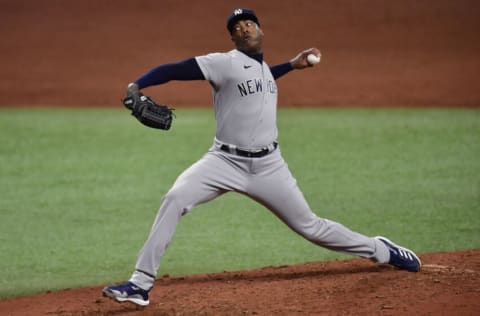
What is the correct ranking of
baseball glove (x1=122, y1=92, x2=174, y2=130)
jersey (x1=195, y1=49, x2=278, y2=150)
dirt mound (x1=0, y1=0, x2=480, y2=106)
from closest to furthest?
baseball glove (x1=122, y1=92, x2=174, y2=130) → jersey (x1=195, y1=49, x2=278, y2=150) → dirt mound (x1=0, y1=0, x2=480, y2=106)

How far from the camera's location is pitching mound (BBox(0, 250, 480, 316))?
17.9ft

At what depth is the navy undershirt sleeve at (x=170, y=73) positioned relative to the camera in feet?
18.0

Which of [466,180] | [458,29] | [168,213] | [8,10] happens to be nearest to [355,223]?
[466,180]

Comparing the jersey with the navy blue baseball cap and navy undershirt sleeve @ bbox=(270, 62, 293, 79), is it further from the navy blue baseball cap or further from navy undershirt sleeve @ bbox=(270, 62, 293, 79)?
navy undershirt sleeve @ bbox=(270, 62, 293, 79)

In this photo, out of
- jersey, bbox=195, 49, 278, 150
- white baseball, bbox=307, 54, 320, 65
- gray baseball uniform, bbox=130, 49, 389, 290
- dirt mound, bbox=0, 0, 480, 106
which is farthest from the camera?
dirt mound, bbox=0, 0, 480, 106

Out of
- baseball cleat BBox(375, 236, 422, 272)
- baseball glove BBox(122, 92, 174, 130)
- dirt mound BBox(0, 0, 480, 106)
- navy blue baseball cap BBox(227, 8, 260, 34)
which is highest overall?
dirt mound BBox(0, 0, 480, 106)

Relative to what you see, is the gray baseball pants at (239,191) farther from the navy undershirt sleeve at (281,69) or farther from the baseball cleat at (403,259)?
the navy undershirt sleeve at (281,69)

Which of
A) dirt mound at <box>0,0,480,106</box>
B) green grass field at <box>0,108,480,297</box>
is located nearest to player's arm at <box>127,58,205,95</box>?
green grass field at <box>0,108,480,297</box>

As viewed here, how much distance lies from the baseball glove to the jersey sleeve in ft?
1.18

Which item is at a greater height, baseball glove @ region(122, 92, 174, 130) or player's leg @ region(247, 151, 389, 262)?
baseball glove @ region(122, 92, 174, 130)

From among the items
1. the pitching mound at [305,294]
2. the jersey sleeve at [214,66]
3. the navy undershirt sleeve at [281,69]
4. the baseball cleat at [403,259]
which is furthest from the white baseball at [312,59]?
the pitching mound at [305,294]

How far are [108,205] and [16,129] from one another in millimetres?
4252

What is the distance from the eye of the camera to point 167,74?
5.50 metres

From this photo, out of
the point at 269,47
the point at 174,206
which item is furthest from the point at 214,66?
the point at 269,47
